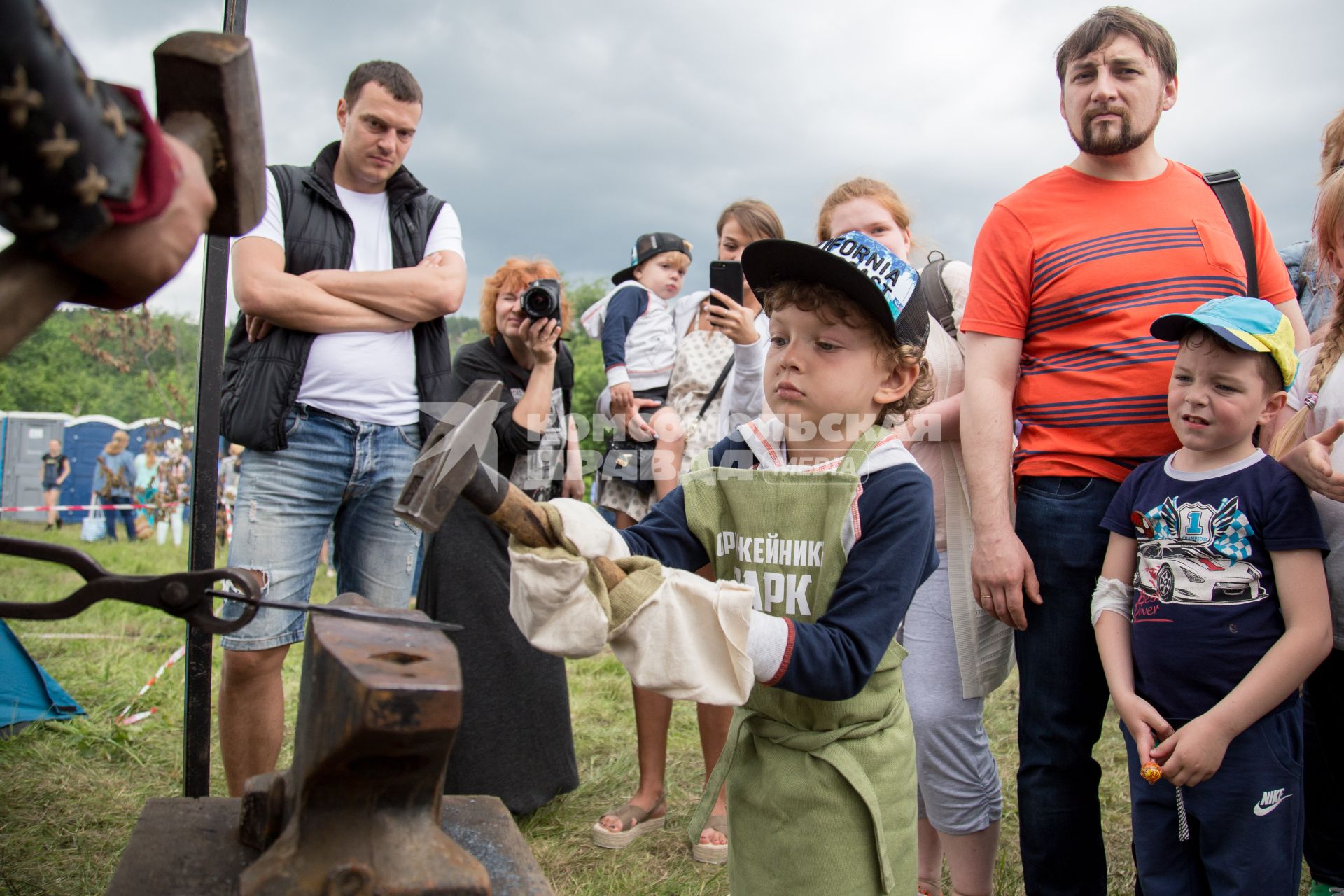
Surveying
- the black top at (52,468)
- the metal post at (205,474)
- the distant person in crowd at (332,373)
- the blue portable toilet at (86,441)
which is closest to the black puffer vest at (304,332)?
the distant person in crowd at (332,373)

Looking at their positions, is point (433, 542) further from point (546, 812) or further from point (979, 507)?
point (979, 507)

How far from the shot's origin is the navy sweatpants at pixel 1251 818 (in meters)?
1.78

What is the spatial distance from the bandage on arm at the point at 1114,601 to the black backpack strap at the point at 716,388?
5.39 ft

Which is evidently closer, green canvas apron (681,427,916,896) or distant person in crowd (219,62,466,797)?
green canvas apron (681,427,916,896)

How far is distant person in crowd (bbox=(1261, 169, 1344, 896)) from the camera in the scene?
1.86 metres

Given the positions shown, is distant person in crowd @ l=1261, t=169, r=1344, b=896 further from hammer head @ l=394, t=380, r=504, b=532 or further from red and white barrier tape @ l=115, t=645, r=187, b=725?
red and white barrier tape @ l=115, t=645, r=187, b=725

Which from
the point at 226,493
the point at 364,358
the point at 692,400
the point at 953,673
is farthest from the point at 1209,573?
the point at 226,493

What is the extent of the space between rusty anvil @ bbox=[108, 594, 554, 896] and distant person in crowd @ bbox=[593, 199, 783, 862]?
135 cm

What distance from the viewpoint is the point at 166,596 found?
46.4 inches

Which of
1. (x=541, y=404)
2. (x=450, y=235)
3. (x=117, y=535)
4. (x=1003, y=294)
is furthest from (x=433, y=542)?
(x=117, y=535)

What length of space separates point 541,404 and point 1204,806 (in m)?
2.17

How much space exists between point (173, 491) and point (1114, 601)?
15027mm

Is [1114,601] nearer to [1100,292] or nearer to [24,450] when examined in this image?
[1100,292]

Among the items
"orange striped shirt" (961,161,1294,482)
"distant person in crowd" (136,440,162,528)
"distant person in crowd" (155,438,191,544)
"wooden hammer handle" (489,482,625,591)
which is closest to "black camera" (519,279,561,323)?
"orange striped shirt" (961,161,1294,482)
